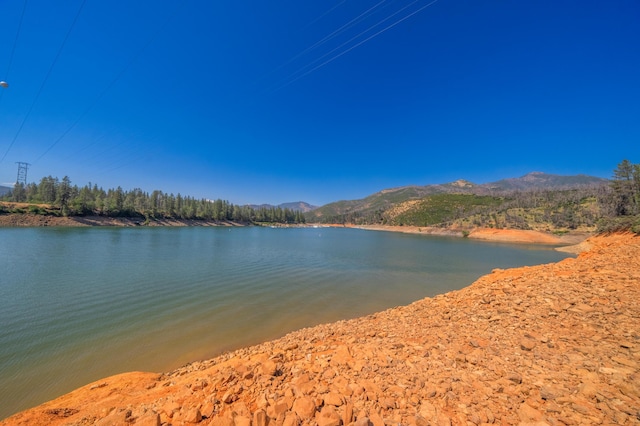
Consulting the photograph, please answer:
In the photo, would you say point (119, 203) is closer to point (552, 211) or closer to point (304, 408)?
point (304, 408)

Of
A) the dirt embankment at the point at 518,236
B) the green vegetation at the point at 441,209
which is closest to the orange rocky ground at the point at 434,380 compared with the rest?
the dirt embankment at the point at 518,236

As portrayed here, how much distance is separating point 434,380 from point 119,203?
348 ft

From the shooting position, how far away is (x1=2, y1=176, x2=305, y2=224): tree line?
7150 cm

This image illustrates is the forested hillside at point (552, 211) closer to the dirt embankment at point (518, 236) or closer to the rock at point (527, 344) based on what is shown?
the dirt embankment at point (518, 236)

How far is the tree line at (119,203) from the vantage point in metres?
71.5

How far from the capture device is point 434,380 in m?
3.82

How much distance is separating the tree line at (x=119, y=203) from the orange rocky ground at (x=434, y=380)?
8966cm

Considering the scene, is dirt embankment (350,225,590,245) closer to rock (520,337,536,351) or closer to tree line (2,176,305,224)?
rock (520,337,536,351)

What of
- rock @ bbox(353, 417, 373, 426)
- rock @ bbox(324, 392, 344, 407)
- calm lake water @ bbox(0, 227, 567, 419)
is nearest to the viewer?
rock @ bbox(353, 417, 373, 426)

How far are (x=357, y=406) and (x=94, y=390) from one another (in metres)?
5.61

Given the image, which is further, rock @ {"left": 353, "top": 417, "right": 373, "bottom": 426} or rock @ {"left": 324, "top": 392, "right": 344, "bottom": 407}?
rock @ {"left": 324, "top": 392, "right": 344, "bottom": 407}

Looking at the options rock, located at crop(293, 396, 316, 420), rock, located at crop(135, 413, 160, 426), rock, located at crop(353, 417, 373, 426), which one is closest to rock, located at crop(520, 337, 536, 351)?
rock, located at crop(353, 417, 373, 426)

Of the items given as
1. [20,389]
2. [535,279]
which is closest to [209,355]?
[20,389]

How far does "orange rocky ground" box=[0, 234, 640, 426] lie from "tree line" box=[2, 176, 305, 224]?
89.7m
